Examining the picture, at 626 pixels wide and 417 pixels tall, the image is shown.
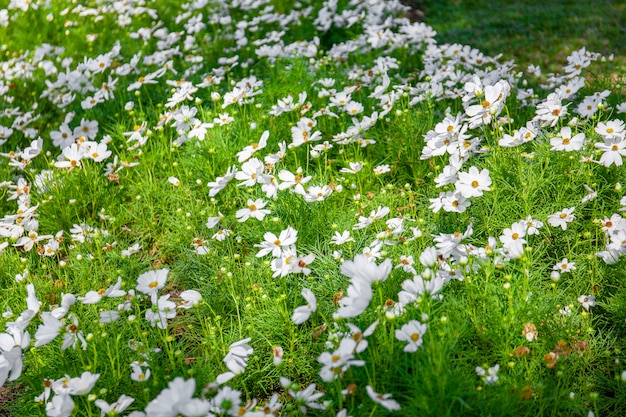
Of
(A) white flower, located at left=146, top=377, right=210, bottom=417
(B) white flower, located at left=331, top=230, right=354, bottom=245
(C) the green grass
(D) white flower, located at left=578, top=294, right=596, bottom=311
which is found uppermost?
(A) white flower, located at left=146, top=377, right=210, bottom=417

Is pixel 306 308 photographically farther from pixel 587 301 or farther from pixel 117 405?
pixel 587 301

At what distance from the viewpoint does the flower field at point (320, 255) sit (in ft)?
5.42

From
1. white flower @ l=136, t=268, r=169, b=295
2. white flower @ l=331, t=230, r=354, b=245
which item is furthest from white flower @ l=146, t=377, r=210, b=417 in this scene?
white flower @ l=331, t=230, r=354, b=245

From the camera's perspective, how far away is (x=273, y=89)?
357 centimetres

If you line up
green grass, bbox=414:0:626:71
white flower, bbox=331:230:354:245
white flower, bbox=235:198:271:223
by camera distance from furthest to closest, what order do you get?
green grass, bbox=414:0:626:71 < white flower, bbox=235:198:271:223 < white flower, bbox=331:230:354:245

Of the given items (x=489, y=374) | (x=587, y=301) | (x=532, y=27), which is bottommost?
(x=532, y=27)

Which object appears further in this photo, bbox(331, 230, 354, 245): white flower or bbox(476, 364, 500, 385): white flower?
bbox(331, 230, 354, 245): white flower

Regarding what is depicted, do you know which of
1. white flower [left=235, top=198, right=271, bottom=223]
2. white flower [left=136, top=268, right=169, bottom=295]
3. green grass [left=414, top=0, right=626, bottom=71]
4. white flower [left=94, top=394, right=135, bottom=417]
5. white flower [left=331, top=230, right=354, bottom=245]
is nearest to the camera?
white flower [left=94, top=394, right=135, bottom=417]

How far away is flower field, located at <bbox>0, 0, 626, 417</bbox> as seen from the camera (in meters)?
1.65

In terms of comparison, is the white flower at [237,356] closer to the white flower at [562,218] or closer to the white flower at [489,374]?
the white flower at [489,374]

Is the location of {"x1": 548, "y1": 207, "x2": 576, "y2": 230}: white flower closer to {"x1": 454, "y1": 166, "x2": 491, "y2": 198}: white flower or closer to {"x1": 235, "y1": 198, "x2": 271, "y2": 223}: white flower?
{"x1": 454, "y1": 166, "x2": 491, "y2": 198}: white flower

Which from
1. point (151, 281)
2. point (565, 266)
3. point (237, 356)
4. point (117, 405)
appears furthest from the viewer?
point (565, 266)

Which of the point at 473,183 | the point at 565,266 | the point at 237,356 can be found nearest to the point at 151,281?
the point at 237,356

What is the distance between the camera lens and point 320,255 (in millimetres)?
2330
